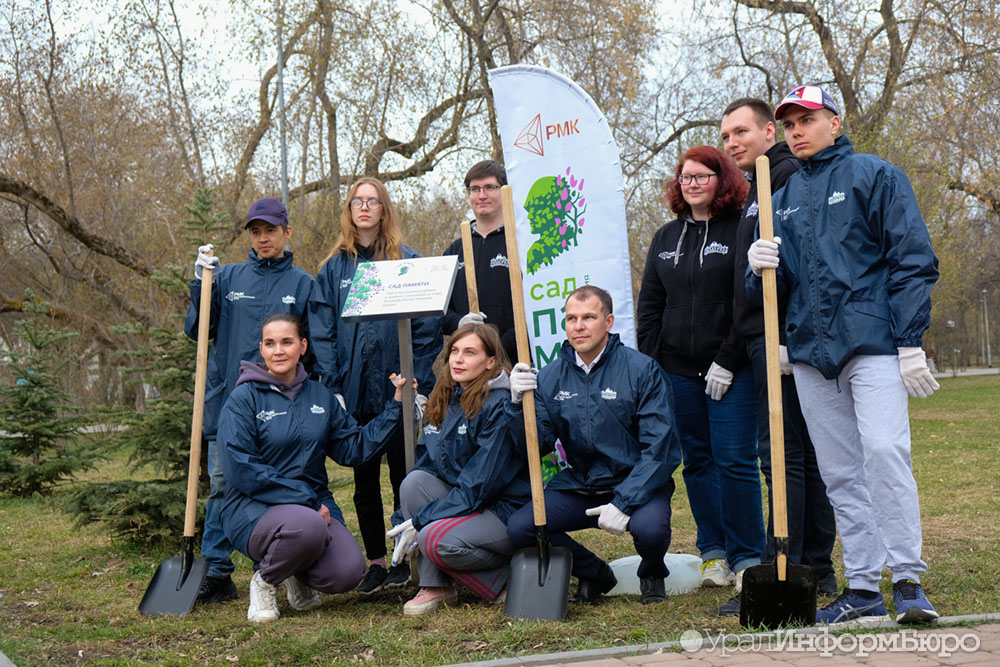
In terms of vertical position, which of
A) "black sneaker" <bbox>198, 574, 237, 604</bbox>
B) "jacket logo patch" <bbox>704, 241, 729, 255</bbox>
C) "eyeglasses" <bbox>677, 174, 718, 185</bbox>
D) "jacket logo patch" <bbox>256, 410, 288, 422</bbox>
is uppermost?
"eyeglasses" <bbox>677, 174, 718, 185</bbox>

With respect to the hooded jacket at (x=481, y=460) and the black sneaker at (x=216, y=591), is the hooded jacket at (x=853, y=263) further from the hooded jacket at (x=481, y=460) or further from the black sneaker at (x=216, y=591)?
the black sneaker at (x=216, y=591)

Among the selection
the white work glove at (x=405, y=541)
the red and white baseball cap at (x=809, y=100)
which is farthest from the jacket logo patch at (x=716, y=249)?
the white work glove at (x=405, y=541)

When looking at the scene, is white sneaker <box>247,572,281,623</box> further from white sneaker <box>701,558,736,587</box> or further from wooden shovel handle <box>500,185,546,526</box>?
white sneaker <box>701,558,736,587</box>

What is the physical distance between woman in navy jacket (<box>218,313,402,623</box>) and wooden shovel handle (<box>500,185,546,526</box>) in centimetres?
84

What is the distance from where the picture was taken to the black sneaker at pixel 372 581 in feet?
17.6

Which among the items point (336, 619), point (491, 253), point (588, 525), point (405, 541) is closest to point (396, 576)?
point (405, 541)

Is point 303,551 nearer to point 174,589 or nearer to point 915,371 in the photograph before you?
point 174,589

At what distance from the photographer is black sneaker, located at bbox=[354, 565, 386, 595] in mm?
5367

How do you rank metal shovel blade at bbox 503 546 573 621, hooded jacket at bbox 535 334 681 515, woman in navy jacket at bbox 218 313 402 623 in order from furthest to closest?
woman in navy jacket at bbox 218 313 402 623 < hooded jacket at bbox 535 334 681 515 < metal shovel blade at bbox 503 546 573 621

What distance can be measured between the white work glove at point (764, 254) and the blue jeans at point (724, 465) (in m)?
0.83

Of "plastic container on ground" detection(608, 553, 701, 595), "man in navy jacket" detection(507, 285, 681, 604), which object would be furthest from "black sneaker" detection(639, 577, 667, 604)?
"plastic container on ground" detection(608, 553, 701, 595)

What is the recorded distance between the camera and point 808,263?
165 inches

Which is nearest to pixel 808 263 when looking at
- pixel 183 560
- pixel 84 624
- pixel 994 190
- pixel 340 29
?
pixel 183 560

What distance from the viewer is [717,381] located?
190 inches
